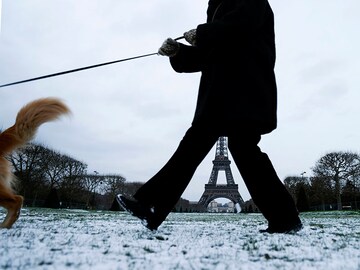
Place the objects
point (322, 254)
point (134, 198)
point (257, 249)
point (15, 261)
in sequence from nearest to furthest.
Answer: point (15, 261) → point (322, 254) → point (257, 249) → point (134, 198)

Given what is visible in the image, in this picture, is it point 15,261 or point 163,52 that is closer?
point 15,261

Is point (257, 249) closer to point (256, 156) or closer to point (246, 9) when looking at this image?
point (256, 156)

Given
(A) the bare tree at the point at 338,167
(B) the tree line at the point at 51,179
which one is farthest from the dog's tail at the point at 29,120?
(A) the bare tree at the point at 338,167

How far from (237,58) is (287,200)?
138 cm

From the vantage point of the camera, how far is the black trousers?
10.2 feet

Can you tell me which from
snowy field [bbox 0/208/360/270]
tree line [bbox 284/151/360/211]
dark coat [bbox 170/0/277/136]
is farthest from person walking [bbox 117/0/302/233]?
tree line [bbox 284/151/360/211]

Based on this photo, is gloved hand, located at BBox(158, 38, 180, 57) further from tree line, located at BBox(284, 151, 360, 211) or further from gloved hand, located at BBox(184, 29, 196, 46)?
tree line, located at BBox(284, 151, 360, 211)

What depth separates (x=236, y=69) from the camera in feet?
10.1

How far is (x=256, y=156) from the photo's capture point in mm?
3174

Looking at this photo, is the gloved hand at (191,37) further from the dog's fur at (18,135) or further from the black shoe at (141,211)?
the black shoe at (141,211)

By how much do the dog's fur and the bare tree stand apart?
46.4 meters

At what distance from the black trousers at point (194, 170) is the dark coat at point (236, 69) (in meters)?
0.15

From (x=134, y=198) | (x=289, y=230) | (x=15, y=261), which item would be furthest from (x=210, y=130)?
(x=15, y=261)

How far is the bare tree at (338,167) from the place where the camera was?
146ft
